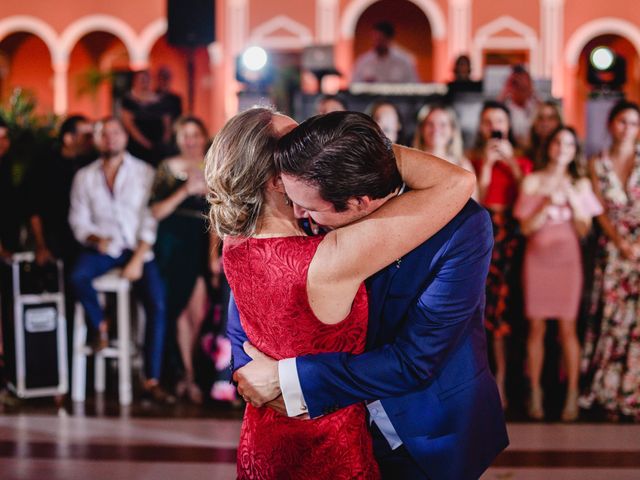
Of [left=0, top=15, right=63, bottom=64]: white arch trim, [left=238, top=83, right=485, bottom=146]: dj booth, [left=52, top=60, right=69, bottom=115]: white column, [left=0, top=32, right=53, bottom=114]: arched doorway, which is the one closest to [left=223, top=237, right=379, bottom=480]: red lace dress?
[left=238, top=83, right=485, bottom=146]: dj booth

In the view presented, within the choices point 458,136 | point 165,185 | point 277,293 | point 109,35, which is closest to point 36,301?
point 165,185

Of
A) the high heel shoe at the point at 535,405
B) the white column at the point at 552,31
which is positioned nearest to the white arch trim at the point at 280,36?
the white column at the point at 552,31

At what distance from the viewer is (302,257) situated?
5.40 ft

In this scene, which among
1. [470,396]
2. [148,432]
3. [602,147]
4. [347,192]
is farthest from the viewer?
[602,147]

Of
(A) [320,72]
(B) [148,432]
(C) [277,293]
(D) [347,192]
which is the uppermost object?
(A) [320,72]

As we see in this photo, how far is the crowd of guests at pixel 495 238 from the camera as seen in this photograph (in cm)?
466

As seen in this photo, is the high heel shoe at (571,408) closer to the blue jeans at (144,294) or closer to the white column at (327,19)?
the blue jeans at (144,294)

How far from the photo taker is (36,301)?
5.09 meters

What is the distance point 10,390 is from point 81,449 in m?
1.23

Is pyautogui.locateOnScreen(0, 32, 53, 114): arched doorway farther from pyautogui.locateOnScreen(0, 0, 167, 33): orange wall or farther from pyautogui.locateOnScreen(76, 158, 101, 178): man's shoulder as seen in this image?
pyautogui.locateOnScreen(76, 158, 101, 178): man's shoulder

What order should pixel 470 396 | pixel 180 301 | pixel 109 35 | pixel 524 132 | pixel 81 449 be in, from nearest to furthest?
pixel 470 396, pixel 81 449, pixel 180 301, pixel 524 132, pixel 109 35

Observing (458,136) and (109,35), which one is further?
(109,35)

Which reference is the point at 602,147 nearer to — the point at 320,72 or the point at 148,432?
the point at 320,72

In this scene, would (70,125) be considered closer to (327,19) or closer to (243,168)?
(243,168)
